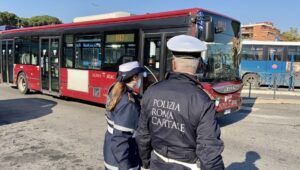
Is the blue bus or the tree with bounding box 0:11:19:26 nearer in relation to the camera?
the blue bus

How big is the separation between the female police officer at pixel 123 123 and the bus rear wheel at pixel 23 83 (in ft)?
41.6

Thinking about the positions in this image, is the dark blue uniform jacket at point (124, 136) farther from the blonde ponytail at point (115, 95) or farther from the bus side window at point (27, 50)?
the bus side window at point (27, 50)

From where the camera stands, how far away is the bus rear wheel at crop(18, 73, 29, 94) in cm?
1492

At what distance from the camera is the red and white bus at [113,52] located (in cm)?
827

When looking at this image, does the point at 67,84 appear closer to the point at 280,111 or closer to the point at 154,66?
the point at 154,66

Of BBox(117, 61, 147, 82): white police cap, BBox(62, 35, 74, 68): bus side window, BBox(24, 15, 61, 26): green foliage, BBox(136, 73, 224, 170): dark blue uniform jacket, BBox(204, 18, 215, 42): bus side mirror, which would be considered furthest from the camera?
BBox(24, 15, 61, 26): green foliage

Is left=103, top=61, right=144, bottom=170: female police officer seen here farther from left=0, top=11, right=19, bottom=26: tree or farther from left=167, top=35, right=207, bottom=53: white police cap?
left=0, top=11, right=19, bottom=26: tree

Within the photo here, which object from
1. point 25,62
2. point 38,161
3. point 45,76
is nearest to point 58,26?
point 45,76

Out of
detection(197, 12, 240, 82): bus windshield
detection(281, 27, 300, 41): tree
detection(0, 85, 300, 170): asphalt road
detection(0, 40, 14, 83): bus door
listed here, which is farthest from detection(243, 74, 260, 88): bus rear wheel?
detection(281, 27, 300, 41): tree

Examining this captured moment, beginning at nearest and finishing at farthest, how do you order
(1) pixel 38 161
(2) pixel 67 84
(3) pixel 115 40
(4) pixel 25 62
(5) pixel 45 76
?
(1) pixel 38 161
(3) pixel 115 40
(2) pixel 67 84
(5) pixel 45 76
(4) pixel 25 62

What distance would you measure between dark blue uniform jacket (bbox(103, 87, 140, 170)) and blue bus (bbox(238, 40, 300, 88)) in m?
19.3

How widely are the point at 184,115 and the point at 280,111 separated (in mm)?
11083

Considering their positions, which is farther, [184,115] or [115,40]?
[115,40]

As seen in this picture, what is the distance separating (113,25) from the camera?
10.4 metres
